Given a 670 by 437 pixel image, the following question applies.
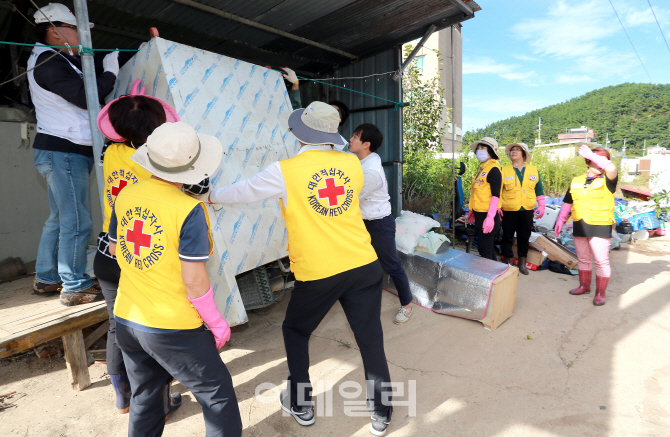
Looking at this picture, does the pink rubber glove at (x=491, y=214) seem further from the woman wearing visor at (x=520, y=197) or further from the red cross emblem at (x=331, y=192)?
the red cross emblem at (x=331, y=192)

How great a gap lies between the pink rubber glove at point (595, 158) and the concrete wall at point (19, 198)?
608cm

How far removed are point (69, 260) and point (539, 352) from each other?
3983mm

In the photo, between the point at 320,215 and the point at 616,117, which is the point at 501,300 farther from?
the point at 616,117

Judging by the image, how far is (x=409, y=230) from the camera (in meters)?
4.57

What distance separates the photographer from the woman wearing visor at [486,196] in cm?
479

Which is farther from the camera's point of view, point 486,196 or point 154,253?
point 486,196

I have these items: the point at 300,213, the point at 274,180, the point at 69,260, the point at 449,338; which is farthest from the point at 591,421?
the point at 69,260

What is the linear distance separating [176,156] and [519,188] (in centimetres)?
495

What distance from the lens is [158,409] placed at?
5.72 ft

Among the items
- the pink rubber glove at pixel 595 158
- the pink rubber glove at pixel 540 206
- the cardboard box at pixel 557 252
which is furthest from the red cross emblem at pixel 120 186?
the cardboard box at pixel 557 252

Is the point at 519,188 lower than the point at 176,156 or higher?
lower

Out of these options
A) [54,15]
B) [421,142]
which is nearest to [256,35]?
[54,15]

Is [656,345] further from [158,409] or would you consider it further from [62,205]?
[62,205]

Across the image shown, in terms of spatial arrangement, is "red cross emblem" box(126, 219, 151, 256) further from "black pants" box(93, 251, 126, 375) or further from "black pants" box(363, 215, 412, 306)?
"black pants" box(363, 215, 412, 306)
